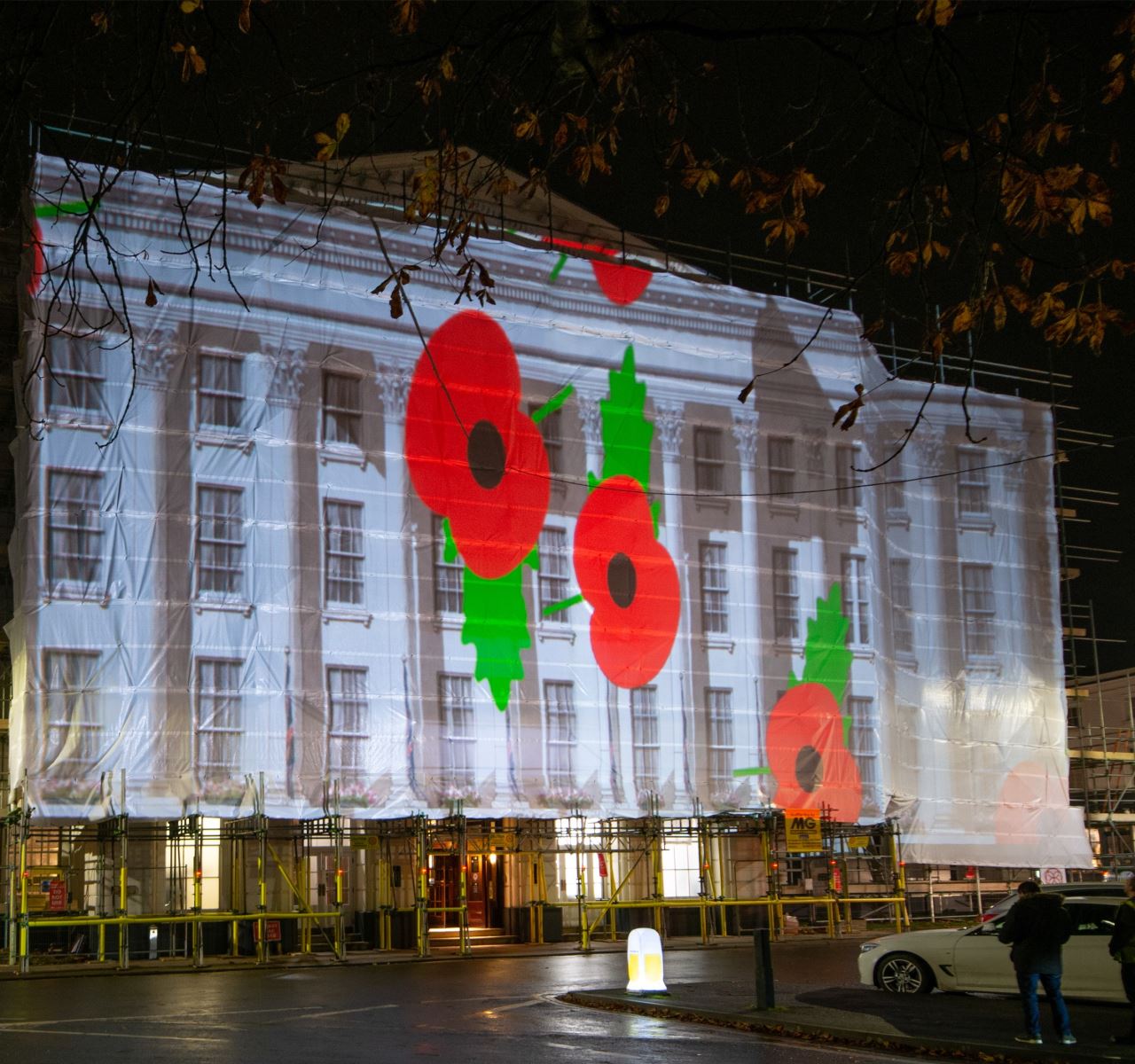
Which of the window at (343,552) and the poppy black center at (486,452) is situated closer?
the window at (343,552)

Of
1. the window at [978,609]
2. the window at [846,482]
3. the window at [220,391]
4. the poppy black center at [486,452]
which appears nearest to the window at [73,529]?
the window at [220,391]

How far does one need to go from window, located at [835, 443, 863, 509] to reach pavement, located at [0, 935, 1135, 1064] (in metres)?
14.7

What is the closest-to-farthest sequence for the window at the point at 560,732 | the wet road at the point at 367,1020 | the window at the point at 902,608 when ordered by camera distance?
the wet road at the point at 367,1020, the window at the point at 560,732, the window at the point at 902,608

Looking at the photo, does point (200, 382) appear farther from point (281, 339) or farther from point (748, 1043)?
point (748, 1043)

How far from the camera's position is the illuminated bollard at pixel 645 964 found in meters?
16.8

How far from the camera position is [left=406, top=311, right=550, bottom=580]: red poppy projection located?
29.0 meters

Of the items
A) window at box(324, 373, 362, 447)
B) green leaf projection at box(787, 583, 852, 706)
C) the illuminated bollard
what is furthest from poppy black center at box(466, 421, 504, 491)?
the illuminated bollard

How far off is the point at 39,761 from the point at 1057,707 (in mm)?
21467

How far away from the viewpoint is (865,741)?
32.3 metres

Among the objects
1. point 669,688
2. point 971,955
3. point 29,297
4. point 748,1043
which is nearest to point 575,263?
point 669,688

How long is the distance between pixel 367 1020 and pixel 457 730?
1305 centimetres

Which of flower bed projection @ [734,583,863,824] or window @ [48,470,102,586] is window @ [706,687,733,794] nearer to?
flower bed projection @ [734,583,863,824]

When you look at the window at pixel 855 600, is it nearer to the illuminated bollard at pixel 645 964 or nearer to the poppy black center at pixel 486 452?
the poppy black center at pixel 486 452

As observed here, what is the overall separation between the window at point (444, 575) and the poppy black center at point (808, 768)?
7.59 meters
